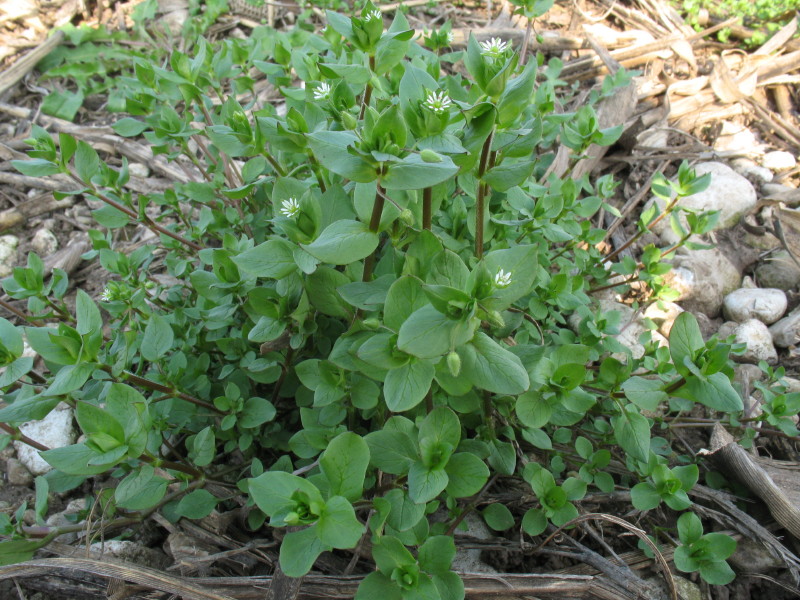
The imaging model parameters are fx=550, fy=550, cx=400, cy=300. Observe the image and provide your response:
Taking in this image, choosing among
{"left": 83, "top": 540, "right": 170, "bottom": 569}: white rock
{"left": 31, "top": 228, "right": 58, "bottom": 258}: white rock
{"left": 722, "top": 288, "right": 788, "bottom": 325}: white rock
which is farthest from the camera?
{"left": 31, "top": 228, "right": 58, "bottom": 258}: white rock

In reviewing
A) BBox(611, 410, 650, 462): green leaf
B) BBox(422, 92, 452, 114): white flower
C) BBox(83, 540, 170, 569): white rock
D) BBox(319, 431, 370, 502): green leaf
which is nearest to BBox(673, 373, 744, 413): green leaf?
BBox(611, 410, 650, 462): green leaf

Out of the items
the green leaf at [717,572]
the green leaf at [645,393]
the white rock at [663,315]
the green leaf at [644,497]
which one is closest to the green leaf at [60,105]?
the white rock at [663,315]

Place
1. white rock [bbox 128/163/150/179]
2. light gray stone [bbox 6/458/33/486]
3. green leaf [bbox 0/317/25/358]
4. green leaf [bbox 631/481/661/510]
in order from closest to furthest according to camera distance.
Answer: green leaf [bbox 0/317/25/358] < green leaf [bbox 631/481/661/510] < light gray stone [bbox 6/458/33/486] < white rock [bbox 128/163/150/179]

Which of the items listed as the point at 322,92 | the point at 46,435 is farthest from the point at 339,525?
the point at 46,435

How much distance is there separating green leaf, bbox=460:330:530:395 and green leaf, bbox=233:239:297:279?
2.22 feet

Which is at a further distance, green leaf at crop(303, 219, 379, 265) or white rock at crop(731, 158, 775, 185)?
white rock at crop(731, 158, 775, 185)

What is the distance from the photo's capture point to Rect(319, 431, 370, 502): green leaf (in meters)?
1.62

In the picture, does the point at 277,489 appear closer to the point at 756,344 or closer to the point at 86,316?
the point at 86,316

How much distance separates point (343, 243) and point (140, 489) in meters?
1.13

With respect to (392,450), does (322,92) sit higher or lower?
higher

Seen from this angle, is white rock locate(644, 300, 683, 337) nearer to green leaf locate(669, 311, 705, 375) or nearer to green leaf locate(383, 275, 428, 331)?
green leaf locate(669, 311, 705, 375)

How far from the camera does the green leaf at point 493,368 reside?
5.17ft

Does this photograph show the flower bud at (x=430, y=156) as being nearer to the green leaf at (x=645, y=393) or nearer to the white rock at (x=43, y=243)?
the green leaf at (x=645, y=393)

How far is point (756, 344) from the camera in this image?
3.00 m
